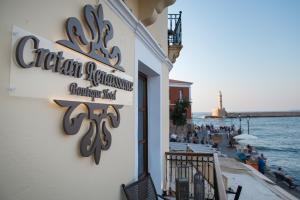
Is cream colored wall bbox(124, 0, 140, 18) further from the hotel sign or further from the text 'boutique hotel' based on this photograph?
the hotel sign

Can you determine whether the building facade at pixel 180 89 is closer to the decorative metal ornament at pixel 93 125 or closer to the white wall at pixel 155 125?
the white wall at pixel 155 125

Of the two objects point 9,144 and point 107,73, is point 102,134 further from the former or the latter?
point 9,144

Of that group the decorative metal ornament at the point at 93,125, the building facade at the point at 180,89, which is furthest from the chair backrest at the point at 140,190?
the building facade at the point at 180,89

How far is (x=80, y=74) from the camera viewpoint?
6.37 feet

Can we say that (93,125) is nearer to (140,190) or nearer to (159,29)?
(140,190)

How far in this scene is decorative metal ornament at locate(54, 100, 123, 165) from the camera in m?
1.81

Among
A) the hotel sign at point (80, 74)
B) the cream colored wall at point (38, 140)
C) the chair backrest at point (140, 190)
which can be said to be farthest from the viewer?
the chair backrest at point (140, 190)

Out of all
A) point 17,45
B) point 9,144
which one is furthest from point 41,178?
point 17,45

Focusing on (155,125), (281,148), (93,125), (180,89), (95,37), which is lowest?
(281,148)

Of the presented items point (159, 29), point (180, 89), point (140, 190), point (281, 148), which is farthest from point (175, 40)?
point (281, 148)

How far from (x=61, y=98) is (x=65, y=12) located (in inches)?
24.2

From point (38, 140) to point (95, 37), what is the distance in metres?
1.10

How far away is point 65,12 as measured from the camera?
→ 179 centimetres

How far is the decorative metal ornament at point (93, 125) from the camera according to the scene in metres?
1.81
